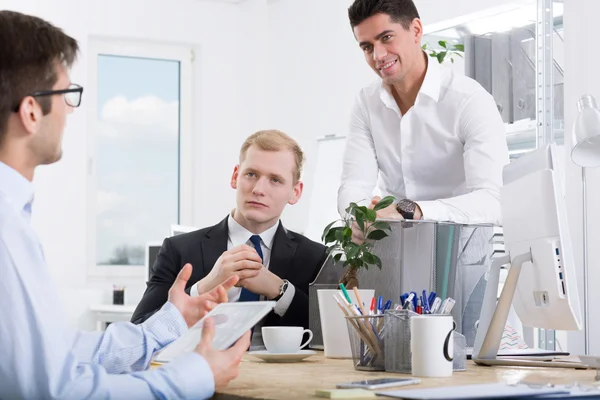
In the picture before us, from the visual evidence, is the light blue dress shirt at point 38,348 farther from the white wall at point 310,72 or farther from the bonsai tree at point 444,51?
the white wall at point 310,72

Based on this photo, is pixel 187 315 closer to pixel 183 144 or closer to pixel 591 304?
pixel 591 304

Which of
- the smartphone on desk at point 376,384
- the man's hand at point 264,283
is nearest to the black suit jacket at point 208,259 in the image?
the man's hand at point 264,283

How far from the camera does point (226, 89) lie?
7191 millimetres

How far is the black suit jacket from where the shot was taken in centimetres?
240

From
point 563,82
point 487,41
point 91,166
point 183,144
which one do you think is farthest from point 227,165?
point 563,82

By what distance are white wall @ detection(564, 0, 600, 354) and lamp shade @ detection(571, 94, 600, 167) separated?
0.87 metres

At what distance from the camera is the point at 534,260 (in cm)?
178

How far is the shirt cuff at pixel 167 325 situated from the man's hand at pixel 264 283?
49cm

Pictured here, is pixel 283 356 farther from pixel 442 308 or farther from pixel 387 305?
pixel 442 308

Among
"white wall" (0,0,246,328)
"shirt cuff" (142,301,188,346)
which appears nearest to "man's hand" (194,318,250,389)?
"shirt cuff" (142,301,188,346)

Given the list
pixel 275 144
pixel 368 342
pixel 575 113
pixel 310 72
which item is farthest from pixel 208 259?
pixel 310 72

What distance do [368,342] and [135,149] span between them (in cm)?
546

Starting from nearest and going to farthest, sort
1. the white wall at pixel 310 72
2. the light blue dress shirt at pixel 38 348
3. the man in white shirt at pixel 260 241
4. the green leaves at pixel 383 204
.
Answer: the light blue dress shirt at pixel 38 348 → the green leaves at pixel 383 204 → the man in white shirt at pixel 260 241 → the white wall at pixel 310 72

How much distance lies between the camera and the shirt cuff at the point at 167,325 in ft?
5.43
